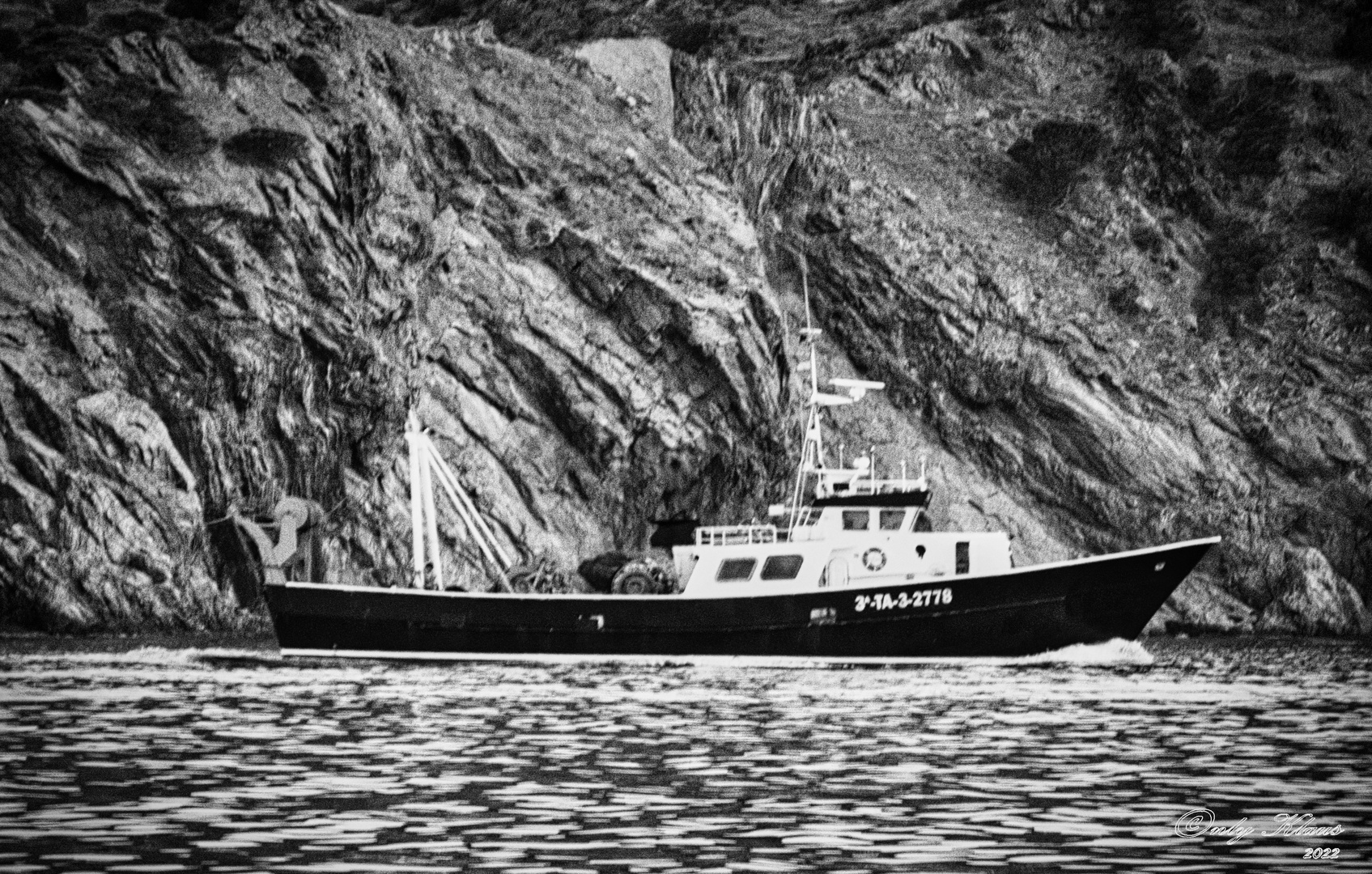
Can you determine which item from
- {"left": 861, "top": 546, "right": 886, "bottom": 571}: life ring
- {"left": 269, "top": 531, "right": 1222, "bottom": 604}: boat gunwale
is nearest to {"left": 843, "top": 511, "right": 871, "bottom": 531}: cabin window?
{"left": 861, "top": 546, "right": 886, "bottom": 571}: life ring

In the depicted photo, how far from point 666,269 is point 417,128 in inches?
446

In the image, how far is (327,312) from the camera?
6181 cm

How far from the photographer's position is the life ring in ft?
153

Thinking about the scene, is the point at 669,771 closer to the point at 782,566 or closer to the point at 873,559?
the point at 782,566

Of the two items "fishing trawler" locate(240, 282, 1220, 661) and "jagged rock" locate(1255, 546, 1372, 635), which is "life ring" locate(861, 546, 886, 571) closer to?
"fishing trawler" locate(240, 282, 1220, 661)

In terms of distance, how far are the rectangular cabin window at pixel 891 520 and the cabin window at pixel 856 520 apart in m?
0.37

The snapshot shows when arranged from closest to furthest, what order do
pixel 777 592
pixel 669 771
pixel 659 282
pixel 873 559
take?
pixel 669 771 < pixel 777 592 < pixel 873 559 < pixel 659 282

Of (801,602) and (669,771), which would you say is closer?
(669,771)

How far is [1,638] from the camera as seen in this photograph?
171ft

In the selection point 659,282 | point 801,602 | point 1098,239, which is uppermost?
point 1098,239

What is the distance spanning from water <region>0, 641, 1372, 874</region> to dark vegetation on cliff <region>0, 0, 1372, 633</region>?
18.7 m

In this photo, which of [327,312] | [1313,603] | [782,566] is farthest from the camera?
[1313,603]

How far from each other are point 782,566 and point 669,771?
2140 centimetres

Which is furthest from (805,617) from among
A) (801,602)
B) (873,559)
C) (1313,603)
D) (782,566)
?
(1313,603)
